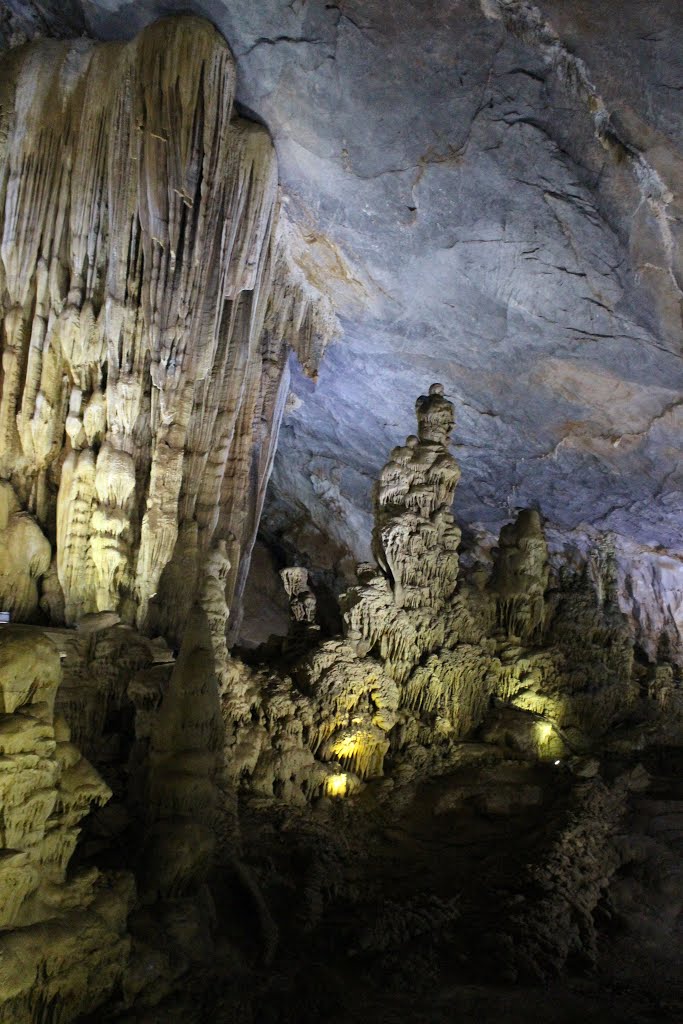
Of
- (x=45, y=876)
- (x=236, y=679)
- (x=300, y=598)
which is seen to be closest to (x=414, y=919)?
(x=236, y=679)

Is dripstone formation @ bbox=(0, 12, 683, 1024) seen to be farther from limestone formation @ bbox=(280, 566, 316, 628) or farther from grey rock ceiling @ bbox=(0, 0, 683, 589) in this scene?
grey rock ceiling @ bbox=(0, 0, 683, 589)

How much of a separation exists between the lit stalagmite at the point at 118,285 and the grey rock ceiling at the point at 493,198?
81 centimetres

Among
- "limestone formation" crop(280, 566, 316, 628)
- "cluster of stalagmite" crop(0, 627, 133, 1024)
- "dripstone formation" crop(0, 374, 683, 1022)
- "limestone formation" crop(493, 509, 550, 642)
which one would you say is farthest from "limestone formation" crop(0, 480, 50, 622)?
"limestone formation" crop(493, 509, 550, 642)

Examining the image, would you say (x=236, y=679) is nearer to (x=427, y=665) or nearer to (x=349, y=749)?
(x=349, y=749)

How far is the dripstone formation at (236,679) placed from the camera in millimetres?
5883

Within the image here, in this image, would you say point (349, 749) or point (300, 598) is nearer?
point (349, 749)

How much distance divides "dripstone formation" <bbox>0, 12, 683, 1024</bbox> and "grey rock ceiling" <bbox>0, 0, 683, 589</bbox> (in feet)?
2.71

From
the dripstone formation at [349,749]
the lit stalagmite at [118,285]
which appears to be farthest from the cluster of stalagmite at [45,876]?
the lit stalagmite at [118,285]

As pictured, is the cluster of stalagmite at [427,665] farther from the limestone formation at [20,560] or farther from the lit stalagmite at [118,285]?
the limestone formation at [20,560]

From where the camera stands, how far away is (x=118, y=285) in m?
10.4

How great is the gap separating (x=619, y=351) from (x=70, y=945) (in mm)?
9952

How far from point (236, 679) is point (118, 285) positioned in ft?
16.8

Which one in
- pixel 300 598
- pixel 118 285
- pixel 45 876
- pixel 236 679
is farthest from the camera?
pixel 300 598

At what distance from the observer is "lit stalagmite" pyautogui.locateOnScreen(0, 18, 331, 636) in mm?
9719
